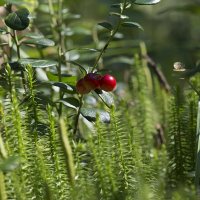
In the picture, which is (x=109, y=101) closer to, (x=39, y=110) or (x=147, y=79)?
(x=39, y=110)

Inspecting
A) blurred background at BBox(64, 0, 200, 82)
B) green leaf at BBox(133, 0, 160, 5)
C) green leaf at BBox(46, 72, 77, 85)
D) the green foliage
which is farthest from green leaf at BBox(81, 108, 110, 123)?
blurred background at BBox(64, 0, 200, 82)

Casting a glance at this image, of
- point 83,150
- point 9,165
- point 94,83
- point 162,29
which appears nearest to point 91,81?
point 94,83

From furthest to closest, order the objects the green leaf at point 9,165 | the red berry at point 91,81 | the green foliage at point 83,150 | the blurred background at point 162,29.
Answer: the blurred background at point 162,29 → the red berry at point 91,81 → the green foliage at point 83,150 → the green leaf at point 9,165

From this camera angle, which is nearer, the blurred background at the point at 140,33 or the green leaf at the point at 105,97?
the green leaf at the point at 105,97

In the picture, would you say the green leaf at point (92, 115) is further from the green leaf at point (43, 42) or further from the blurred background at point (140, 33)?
the blurred background at point (140, 33)

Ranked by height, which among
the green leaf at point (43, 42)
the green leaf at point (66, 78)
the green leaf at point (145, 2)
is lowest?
the green leaf at point (66, 78)

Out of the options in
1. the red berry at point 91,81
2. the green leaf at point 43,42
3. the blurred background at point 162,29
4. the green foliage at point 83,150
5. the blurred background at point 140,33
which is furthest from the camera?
the blurred background at point 162,29

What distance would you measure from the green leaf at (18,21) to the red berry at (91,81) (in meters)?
0.16

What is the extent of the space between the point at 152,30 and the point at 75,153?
12.5 feet

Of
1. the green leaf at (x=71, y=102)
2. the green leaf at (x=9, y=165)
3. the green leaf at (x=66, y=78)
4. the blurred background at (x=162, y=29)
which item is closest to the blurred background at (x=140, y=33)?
the blurred background at (x=162, y=29)

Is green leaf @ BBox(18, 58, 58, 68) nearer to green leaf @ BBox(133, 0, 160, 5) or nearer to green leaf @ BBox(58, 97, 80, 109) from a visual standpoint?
green leaf @ BBox(58, 97, 80, 109)

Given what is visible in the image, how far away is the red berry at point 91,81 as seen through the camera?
1.09m

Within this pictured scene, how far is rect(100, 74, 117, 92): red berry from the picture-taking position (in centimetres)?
111

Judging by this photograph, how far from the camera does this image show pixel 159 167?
1.16m
